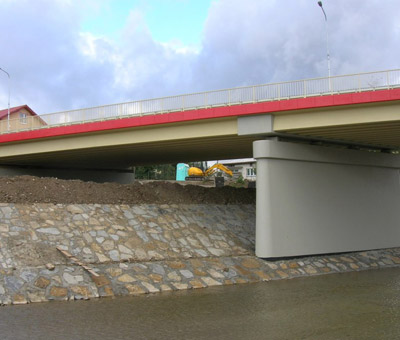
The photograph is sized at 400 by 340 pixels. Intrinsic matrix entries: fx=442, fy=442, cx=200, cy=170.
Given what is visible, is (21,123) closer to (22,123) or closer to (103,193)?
(22,123)

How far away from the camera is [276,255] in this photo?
18734mm

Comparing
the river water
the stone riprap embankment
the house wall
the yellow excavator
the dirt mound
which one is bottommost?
the river water

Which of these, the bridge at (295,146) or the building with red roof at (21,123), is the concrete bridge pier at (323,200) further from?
the building with red roof at (21,123)

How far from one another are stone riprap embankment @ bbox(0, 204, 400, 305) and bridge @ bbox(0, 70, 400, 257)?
1412 millimetres

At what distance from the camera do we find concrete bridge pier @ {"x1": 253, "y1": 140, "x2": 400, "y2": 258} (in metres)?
19.1

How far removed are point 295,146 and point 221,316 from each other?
11149 millimetres

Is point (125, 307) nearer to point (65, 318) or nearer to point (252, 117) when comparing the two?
point (65, 318)

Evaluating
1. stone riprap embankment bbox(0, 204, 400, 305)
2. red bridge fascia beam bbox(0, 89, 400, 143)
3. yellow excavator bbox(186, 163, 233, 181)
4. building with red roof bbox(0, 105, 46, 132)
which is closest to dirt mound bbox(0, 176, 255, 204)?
stone riprap embankment bbox(0, 204, 400, 305)

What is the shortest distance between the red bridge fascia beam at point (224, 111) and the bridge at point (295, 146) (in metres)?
0.04

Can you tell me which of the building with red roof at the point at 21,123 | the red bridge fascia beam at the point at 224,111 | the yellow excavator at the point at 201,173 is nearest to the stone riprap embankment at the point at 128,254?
the red bridge fascia beam at the point at 224,111

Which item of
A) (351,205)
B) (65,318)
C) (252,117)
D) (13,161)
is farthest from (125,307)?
(13,161)

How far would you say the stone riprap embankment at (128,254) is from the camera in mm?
13242

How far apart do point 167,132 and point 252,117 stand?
476cm

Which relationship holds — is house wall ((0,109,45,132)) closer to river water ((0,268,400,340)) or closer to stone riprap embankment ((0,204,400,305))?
stone riprap embankment ((0,204,400,305))
